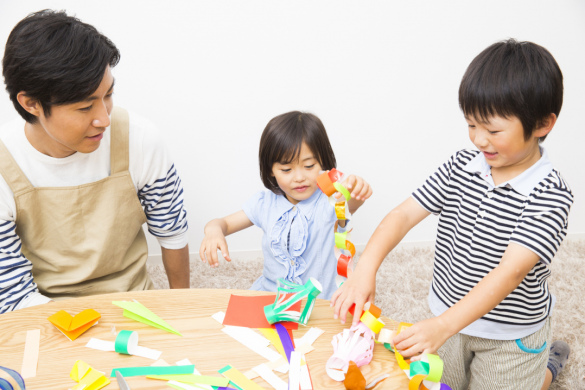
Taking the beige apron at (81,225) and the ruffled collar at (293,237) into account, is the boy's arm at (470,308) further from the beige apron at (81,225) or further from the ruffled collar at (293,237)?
the beige apron at (81,225)

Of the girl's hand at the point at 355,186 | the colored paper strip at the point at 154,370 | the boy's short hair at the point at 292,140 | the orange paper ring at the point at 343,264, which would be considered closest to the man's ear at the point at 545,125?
the girl's hand at the point at 355,186

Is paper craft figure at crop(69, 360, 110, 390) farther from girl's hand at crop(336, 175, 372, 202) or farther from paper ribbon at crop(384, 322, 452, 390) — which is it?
girl's hand at crop(336, 175, 372, 202)

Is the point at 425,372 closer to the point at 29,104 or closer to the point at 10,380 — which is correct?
the point at 10,380

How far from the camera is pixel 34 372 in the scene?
38.2 inches

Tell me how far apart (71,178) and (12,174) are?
0.15m

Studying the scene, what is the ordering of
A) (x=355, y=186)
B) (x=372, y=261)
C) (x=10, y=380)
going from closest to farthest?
(x=10, y=380)
(x=372, y=261)
(x=355, y=186)

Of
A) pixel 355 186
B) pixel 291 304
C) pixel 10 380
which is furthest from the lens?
pixel 355 186

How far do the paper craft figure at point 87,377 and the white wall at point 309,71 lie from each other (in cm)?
158

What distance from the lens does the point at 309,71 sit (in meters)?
2.40

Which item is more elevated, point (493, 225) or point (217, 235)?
point (493, 225)

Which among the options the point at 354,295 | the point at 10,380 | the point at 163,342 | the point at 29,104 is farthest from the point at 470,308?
the point at 29,104

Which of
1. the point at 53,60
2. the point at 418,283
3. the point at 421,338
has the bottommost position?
the point at 418,283

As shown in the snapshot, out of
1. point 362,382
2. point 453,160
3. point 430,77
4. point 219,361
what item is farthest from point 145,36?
point 362,382

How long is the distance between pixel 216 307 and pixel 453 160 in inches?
28.7
